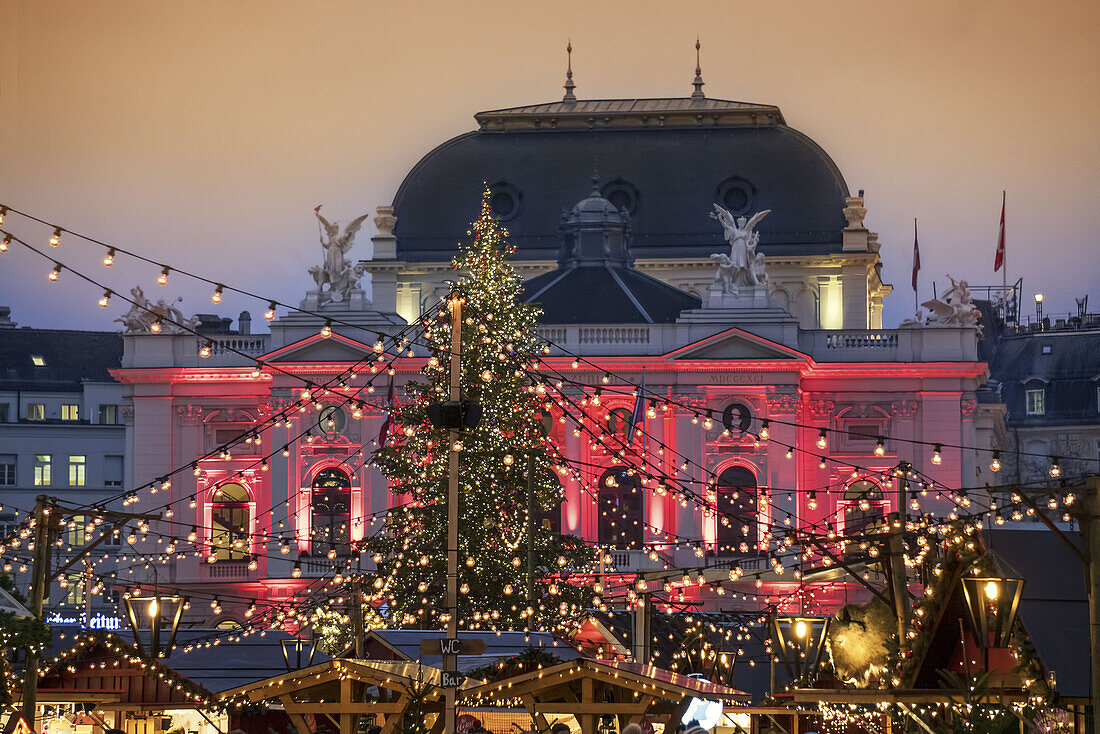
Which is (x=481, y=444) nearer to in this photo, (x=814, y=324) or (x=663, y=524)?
(x=663, y=524)

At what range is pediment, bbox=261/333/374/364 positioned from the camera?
6806 centimetres

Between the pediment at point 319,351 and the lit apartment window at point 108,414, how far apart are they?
Answer: 18.6 m

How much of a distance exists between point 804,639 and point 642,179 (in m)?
49.9

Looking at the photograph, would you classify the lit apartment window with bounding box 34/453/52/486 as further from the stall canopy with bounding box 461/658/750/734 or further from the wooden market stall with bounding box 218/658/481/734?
the stall canopy with bounding box 461/658/750/734

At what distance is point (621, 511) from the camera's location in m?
68.4

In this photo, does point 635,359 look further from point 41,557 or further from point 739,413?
point 41,557

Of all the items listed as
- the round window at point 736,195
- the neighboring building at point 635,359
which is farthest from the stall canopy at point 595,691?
the round window at point 736,195

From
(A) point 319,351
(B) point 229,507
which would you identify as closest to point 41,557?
(A) point 319,351

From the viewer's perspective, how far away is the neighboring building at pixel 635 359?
66.6m

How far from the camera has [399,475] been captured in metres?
45.3

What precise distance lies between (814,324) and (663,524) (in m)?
12.4

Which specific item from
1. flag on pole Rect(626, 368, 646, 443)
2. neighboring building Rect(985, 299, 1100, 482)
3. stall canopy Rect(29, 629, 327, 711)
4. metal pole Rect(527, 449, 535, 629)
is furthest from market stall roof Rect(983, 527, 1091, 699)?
neighboring building Rect(985, 299, 1100, 482)

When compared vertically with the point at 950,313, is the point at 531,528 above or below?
below

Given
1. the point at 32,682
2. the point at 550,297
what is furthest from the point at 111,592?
the point at 32,682
